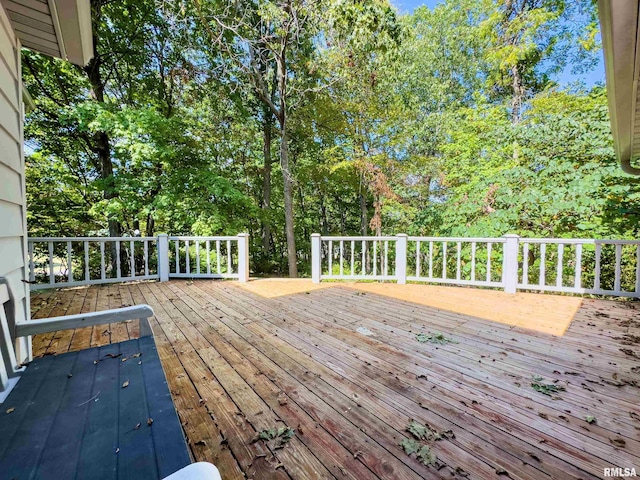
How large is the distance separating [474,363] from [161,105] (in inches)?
366

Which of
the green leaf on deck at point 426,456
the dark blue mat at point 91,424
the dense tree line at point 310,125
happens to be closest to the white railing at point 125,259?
the dense tree line at point 310,125

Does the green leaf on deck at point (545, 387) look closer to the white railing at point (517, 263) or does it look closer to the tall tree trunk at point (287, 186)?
the white railing at point (517, 263)

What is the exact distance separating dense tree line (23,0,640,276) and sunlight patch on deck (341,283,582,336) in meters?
2.32

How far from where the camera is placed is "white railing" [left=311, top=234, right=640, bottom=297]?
396 cm

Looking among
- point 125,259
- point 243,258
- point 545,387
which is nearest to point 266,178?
point 125,259

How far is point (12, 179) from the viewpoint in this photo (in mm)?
1728

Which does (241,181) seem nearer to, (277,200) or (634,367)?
(277,200)

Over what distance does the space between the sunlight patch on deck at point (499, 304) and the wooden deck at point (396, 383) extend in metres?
0.03

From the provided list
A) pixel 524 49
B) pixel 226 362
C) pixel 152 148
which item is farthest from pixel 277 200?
pixel 226 362

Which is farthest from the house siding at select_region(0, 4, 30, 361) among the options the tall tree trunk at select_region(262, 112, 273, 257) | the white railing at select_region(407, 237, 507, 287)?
the tall tree trunk at select_region(262, 112, 273, 257)

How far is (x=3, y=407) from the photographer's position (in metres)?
1.05

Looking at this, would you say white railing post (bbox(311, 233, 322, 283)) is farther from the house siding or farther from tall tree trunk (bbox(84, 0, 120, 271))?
tall tree trunk (bbox(84, 0, 120, 271))

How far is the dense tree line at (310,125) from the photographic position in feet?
18.3

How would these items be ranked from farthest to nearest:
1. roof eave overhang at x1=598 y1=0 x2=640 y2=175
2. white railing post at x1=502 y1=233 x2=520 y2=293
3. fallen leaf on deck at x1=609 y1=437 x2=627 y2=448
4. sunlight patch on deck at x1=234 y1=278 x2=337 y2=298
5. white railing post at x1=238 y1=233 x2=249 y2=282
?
white railing post at x1=238 y1=233 x2=249 y2=282 → sunlight patch on deck at x1=234 y1=278 x2=337 y2=298 → white railing post at x1=502 y1=233 x2=520 y2=293 → fallen leaf on deck at x1=609 y1=437 x2=627 y2=448 → roof eave overhang at x1=598 y1=0 x2=640 y2=175
